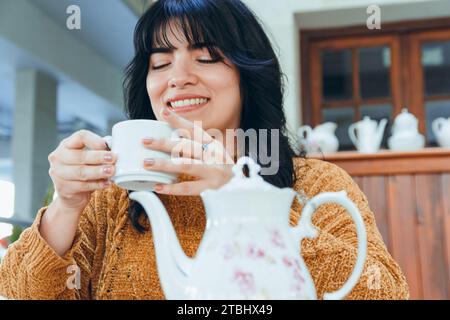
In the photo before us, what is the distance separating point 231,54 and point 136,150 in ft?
1.52

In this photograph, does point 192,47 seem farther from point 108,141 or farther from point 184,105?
point 108,141

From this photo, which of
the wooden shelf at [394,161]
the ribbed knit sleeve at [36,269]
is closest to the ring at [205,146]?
the ribbed knit sleeve at [36,269]

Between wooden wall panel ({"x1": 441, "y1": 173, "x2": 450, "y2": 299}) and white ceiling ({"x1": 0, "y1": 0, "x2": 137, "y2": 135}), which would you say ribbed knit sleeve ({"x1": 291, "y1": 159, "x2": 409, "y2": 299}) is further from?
white ceiling ({"x1": 0, "y1": 0, "x2": 137, "y2": 135})

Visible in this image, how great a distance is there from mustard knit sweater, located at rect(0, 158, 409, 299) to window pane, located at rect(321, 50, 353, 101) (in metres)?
1.65

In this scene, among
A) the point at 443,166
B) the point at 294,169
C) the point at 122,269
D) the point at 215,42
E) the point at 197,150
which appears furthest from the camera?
the point at 443,166

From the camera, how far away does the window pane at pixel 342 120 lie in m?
2.62

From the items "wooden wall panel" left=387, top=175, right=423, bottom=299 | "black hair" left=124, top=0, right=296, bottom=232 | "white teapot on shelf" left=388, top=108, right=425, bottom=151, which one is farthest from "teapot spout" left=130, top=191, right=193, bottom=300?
"white teapot on shelf" left=388, top=108, right=425, bottom=151

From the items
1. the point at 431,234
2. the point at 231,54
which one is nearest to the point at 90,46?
the point at 431,234

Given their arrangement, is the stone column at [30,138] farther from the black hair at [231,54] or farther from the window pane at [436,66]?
the black hair at [231,54]

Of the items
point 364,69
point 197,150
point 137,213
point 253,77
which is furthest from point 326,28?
point 197,150

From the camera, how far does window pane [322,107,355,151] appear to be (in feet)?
8.59

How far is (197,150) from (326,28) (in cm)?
224
